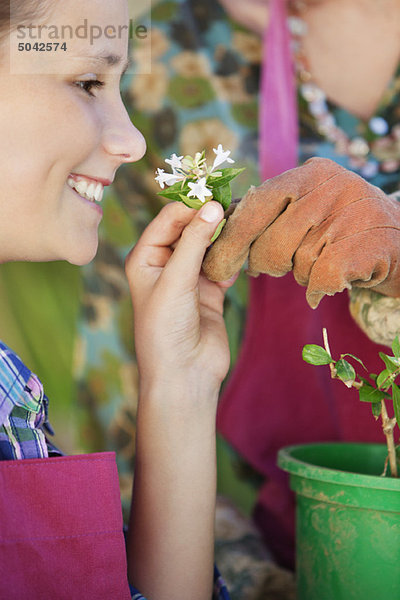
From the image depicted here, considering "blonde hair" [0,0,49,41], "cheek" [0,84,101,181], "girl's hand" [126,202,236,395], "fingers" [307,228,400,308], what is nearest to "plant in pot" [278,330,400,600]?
"fingers" [307,228,400,308]

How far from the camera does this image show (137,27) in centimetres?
176

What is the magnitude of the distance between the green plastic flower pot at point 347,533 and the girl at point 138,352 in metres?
0.17

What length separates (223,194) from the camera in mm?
1073

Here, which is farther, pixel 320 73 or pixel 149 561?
pixel 320 73

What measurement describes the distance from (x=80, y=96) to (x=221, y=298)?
460mm

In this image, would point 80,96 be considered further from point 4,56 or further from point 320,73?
point 320,73

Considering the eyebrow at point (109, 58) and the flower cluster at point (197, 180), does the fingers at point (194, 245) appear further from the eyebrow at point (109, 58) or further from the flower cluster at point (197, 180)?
the eyebrow at point (109, 58)

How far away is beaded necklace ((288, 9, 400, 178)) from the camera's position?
1610 mm

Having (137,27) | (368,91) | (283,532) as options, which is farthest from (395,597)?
(137,27)

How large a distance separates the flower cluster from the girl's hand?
0.04 meters

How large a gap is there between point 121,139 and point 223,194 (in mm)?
192

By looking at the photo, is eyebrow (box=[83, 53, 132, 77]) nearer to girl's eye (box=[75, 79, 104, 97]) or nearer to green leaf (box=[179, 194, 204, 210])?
girl's eye (box=[75, 79, 104, 97])

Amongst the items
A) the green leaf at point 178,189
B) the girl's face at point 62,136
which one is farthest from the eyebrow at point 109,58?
the green leaf at point 178,189

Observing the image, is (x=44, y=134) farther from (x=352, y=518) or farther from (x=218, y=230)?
(x=352, y=518)
